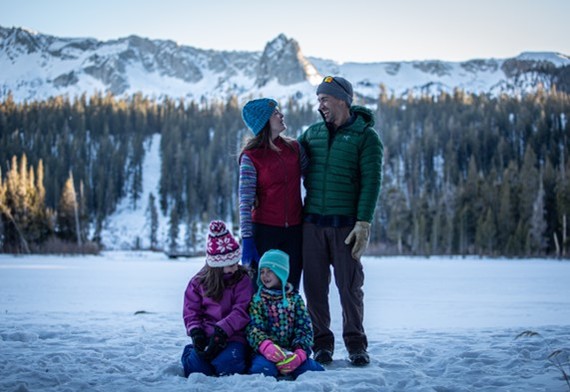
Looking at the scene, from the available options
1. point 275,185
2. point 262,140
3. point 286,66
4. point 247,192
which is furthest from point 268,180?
point 286,66

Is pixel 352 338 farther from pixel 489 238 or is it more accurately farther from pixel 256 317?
pixel 489 238

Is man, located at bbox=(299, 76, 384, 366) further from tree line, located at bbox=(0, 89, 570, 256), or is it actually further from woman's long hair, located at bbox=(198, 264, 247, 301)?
tree line, located at bbox=(0, 89, 570, 256)

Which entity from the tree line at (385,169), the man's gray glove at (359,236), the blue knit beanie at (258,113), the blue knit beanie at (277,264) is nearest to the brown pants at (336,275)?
the man's gray glove at (359,236)

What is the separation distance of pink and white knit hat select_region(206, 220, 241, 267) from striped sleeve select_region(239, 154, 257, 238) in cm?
28

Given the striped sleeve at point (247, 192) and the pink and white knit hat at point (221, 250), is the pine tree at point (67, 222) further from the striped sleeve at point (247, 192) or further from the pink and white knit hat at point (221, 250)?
the pink and white knit hat at point (221, 250)

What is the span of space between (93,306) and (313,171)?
21.0ft

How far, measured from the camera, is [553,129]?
8456cm

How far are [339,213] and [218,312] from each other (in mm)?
1300

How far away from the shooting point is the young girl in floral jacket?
12.1 feet

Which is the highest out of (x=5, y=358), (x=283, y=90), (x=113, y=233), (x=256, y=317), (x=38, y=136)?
(x=283, y=90)

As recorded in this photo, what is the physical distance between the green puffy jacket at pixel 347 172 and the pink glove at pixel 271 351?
49.9 inches

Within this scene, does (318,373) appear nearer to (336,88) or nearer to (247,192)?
(247,192)

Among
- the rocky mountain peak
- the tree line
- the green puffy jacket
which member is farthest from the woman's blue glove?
the rocky mountain peak

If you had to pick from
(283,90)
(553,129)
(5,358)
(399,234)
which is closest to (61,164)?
(399,234)
